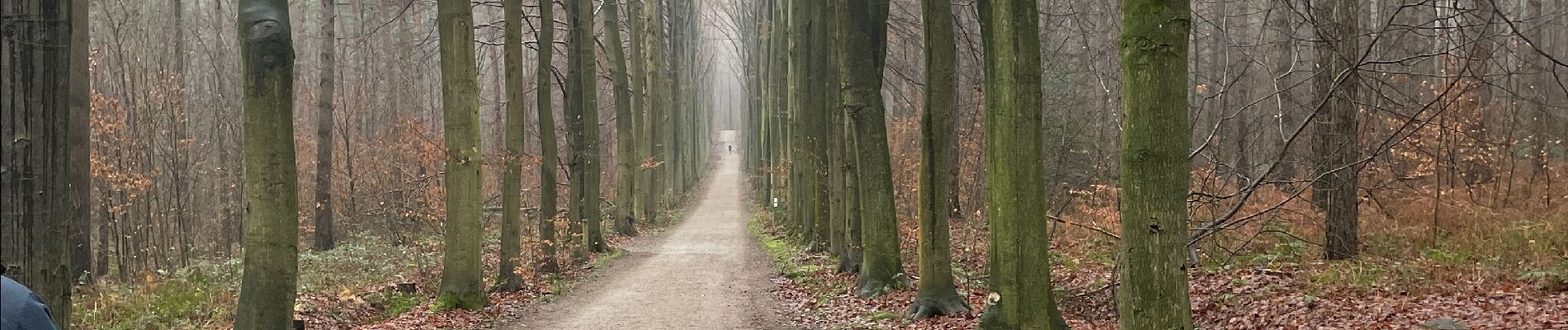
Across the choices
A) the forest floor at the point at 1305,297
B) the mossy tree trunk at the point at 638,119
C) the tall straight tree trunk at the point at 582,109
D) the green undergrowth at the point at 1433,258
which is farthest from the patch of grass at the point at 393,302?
the mossy tree trunk at the point at 638,119

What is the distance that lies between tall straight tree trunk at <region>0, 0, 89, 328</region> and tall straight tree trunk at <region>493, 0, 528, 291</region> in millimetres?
8523

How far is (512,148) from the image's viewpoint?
45.3ft

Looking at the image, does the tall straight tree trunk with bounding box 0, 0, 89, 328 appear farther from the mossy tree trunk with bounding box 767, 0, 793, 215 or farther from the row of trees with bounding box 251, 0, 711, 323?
the mossy tree trunk with bounding box 767, 0, 793, 215

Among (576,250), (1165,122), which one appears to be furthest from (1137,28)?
(576,250)

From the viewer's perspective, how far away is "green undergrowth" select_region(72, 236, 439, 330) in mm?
10031

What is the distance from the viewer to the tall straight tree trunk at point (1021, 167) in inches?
306

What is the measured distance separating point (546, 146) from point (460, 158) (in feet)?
13.0

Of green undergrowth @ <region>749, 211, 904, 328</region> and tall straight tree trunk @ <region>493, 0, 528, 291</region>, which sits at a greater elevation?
tall straight tree trunk @ <region>493, 0, 528, 291</region>

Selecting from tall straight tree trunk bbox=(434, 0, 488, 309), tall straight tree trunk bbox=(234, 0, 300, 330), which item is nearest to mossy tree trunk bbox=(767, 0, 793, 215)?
tall straight tree trunk bbox=(434, 0, 488, 309)

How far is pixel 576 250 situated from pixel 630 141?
6585 mm

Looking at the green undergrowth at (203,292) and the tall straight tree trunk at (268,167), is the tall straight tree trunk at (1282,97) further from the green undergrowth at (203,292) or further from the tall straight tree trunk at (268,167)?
the green undergrowth at (203,292)

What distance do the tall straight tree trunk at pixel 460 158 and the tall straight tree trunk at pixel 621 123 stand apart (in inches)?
404

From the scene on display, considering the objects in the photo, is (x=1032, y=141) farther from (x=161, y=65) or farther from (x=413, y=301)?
(x=161, y=65)

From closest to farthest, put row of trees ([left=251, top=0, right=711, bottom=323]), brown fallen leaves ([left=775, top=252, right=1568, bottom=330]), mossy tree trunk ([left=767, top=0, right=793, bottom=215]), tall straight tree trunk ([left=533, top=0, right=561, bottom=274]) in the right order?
row of trees ([left=251, top=0, right=711, bottom=323])
brown fallen leaves ([left=775, top=252, right=1568, bottom=330])
tall straight tree trunk ([left=533, top=0, right=561, bottom=274])
mossy tree trunk ([left=767, top=0, right=793, bottom=215])
